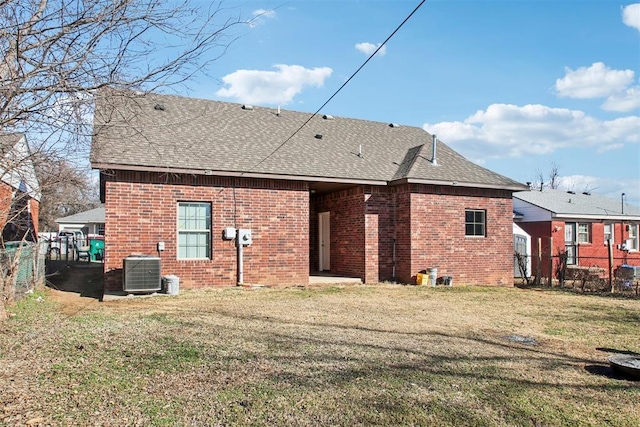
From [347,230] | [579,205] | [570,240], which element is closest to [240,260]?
[347,230]

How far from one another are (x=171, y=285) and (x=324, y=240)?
22.0 feet

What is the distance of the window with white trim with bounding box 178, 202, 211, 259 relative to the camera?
41.9 feet

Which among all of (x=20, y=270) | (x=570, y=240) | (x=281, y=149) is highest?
(x=281, y=149)

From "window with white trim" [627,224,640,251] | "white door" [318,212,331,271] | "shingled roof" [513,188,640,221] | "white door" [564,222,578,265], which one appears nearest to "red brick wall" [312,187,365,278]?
"white door" [318,212,331,271]

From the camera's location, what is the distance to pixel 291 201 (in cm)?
1405

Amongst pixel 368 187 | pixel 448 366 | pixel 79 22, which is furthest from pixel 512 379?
pixel 368 187

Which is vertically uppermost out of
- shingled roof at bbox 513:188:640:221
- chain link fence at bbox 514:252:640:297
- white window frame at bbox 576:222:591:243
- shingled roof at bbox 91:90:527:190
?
shingled roof at bbox 91:90:527:190

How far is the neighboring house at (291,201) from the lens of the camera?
1227 centimetres

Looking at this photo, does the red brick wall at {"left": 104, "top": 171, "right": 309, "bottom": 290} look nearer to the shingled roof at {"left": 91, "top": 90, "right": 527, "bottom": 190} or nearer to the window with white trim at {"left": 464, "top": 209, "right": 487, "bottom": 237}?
the shingled roof at {"left": 91, "top": 90, "right": 527, "bottom": 190}

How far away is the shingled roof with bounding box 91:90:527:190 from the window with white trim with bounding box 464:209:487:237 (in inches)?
36.7

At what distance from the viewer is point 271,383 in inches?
202

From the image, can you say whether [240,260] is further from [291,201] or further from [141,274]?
[141,274]

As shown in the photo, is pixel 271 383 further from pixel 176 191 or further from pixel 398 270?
pixel 398 270

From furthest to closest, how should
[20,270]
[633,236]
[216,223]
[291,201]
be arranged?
1. [633,236]
2. [291,201]
3. [216,223]
4. [20,270]
